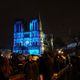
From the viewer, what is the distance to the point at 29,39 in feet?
536

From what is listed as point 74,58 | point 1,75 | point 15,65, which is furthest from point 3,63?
point 15,65

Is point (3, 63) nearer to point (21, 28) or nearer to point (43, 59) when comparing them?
point (43, 59)

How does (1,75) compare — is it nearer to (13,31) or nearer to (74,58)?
(74,58)

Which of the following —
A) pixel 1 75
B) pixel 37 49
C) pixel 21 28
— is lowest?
pixel 1 75

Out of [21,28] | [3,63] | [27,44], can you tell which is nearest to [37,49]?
[27,44]

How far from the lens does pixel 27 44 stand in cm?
15912

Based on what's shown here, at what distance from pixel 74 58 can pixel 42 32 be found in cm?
15228

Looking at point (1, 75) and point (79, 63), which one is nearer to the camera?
point (1, 75)

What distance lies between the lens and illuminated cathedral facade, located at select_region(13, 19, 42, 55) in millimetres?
156750

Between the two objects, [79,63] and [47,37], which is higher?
[47,37]

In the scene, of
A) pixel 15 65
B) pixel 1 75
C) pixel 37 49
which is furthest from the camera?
pixel 37 49

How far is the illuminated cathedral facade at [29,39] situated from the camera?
157 meters

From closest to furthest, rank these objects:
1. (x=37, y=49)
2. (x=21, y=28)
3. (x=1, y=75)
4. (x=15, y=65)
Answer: (x=1, y=75) → (x=15, y=65) → (x=37, y=49) → (x=21, y=28)

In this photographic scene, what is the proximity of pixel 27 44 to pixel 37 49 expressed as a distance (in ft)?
17.7
